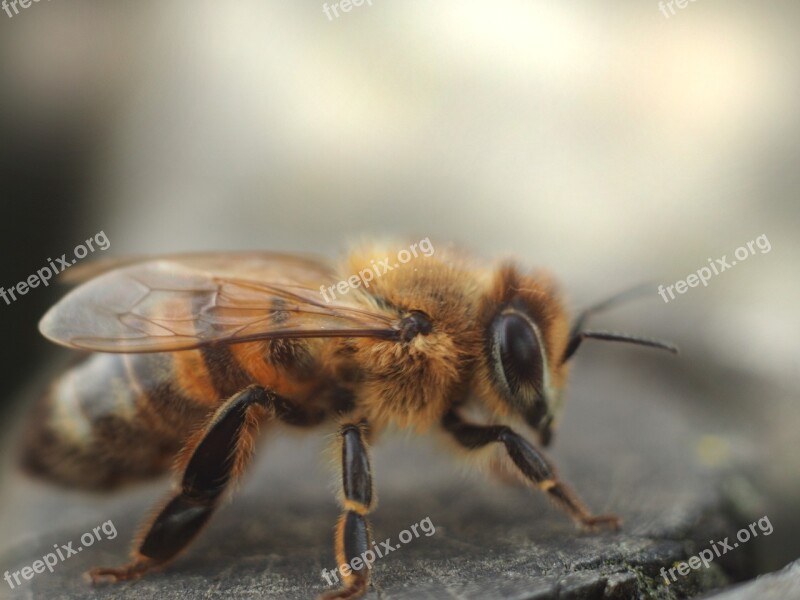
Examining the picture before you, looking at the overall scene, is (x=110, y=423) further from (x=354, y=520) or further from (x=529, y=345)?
(x=529, y=345)

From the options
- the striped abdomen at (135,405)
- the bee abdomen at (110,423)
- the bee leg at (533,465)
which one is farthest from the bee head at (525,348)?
the bee abdomen at (110,423)

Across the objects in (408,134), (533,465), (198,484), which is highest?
(408,134)

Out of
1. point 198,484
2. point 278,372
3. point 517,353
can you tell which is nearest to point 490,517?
point 517,353

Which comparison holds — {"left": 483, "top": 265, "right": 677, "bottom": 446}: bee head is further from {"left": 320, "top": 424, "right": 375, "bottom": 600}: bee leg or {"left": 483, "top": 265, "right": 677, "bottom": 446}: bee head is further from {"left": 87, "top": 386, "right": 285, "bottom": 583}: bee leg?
{"left": 87, "top": 386, "right": 285, "bottom": 583}: bee leg

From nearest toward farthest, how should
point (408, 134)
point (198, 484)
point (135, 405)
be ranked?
point (198, 484), point (135, 405), point (408, 134)

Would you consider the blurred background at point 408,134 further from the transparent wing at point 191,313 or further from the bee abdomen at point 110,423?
the transparent wing at point 191,313

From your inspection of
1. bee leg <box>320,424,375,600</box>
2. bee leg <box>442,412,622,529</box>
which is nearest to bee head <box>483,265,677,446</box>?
bee leg <box>442,412,622,529</box>
